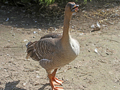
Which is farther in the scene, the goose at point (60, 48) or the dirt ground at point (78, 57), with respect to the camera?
the dirt ground at point (78, 57)

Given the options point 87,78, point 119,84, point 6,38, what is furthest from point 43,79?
point 6,38

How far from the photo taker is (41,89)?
11.5ft

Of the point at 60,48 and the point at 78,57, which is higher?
the point at 60,48

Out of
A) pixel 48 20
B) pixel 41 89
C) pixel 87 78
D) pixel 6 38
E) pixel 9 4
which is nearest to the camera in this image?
pixel 41 89

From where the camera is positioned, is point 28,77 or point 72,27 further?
point 72,27

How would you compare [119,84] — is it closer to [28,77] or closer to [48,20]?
[28,77]

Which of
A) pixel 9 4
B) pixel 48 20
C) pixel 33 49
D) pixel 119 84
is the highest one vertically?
pixel 9 4

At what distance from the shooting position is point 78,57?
14.8 ft

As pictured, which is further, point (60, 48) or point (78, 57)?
point (78, 57)

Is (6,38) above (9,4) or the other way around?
the other way around

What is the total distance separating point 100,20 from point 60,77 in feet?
12.0

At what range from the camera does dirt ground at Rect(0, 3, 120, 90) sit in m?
3.68

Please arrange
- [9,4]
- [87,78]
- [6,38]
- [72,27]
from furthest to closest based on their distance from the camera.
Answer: [9,4], [72,27], [6,38], [87,78]

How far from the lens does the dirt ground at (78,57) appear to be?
145 inches
